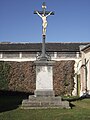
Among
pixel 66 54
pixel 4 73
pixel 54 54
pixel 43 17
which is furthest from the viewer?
pixel 54 54

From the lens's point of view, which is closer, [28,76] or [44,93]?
[44,93]

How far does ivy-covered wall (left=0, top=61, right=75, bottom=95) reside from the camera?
25625 millimetres

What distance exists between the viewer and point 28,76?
25.9m

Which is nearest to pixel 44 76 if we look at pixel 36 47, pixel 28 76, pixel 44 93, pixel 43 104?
pixel 44 93

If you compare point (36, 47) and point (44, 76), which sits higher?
point (36, 47)

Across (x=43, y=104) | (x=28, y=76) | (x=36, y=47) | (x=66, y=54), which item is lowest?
(x=43, y=104)

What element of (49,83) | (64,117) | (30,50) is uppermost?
(30,50)

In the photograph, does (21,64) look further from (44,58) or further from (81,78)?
(44,58)

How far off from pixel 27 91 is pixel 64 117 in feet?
A: 53.7

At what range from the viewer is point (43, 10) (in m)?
14.5

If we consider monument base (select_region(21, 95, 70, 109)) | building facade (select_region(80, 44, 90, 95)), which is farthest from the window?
monument base (select_region(21, 95, 70, 109))

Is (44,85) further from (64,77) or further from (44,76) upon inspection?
(64,77)

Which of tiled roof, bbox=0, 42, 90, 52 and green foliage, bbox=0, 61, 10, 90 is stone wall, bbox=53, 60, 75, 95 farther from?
green foliage, bbox=0, 61, 10, 90

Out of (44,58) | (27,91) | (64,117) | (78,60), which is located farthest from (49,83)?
(78,60)
